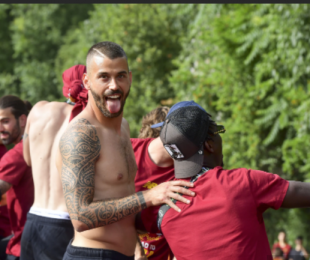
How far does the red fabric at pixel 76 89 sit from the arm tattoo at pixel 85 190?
0.97 metres

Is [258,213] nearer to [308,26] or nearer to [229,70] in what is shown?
[308,26]

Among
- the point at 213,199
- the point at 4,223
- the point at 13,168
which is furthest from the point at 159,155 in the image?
the point at 4,223

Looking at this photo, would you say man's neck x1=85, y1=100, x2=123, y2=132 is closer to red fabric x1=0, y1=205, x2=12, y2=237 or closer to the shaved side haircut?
the shaved side haircut

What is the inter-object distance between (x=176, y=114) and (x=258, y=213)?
683 millimetres

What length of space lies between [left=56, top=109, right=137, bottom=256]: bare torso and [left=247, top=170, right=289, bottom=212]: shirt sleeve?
787 mm

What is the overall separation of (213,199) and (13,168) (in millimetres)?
2671

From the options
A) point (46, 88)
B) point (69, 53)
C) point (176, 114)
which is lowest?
point (46, 88)

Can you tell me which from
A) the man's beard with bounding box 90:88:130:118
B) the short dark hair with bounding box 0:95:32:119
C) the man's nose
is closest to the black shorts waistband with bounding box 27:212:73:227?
the man's beard with bounding box 90:88:130:118

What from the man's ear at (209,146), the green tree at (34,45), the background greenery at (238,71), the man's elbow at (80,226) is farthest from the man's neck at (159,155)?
the green tree at (34,45)

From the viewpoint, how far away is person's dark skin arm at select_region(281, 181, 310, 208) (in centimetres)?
210

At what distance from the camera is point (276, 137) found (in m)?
9.61

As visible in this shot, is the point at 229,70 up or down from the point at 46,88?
up

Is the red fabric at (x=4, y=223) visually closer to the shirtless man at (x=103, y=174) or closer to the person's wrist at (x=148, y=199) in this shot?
the shirtless man at (x=103, y=174)

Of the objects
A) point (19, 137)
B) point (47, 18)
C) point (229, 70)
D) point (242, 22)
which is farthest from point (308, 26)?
point (47, 18)
